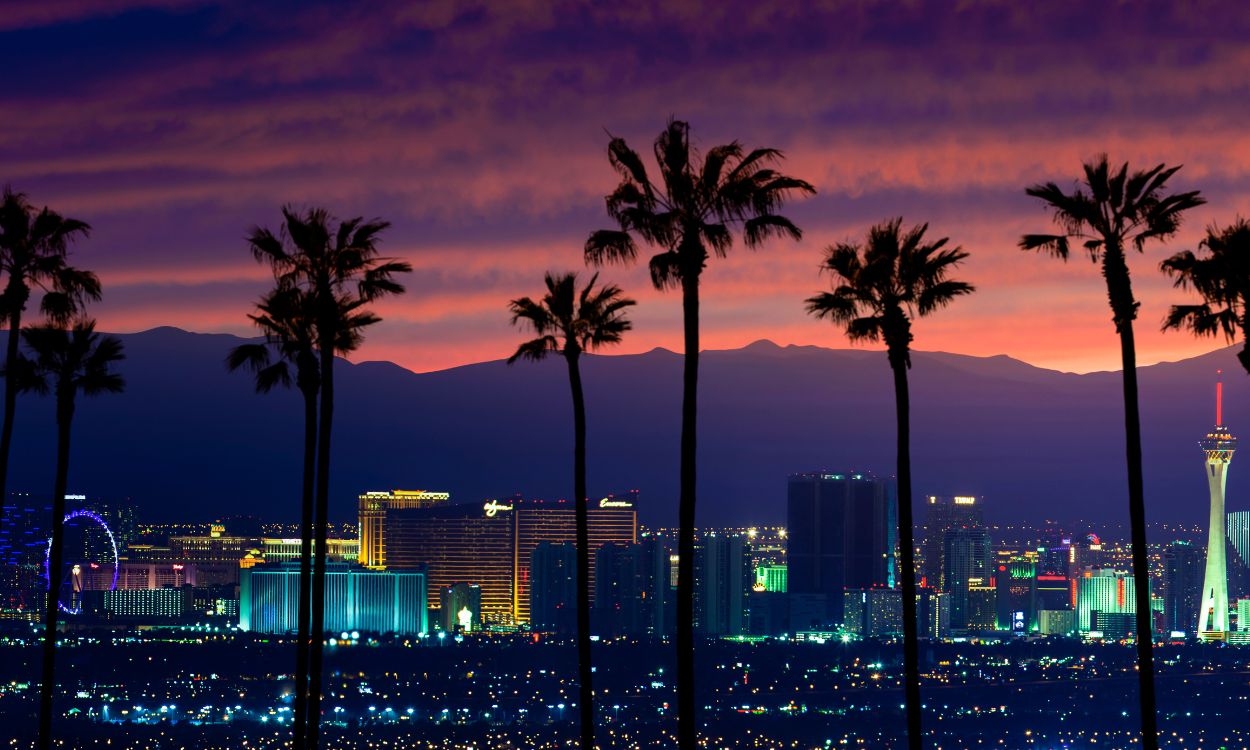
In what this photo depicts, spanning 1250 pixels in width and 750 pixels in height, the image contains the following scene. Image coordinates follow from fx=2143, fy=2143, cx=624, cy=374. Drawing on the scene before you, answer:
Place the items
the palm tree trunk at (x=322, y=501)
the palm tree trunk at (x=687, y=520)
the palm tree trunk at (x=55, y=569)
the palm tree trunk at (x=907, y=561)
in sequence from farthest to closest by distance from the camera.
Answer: the palm tree trunk at (x=55, y=569)
the palm tree trunk at (x=322, y=501)
the palm tree trunk at (x=907, y=561)
the palm tree trunk at (x=687, y=520)

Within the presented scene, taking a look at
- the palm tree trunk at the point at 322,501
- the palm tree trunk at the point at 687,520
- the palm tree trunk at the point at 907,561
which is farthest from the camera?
the palm tree trunk at the point at 322,501

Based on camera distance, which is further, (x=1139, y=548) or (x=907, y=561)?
(x=907, y=561)

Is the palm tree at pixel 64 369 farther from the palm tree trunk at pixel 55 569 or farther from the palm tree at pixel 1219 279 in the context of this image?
the palm tree at pixel 1219 279

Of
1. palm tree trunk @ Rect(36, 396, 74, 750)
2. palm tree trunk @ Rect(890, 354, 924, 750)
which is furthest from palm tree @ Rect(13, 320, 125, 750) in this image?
palm tree trunk @ Rect(890, 354, 924, 750)

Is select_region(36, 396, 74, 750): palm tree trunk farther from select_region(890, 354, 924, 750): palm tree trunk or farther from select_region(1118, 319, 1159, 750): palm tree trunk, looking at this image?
select_region(1118, 319, 1159, 750): palm tree trunk

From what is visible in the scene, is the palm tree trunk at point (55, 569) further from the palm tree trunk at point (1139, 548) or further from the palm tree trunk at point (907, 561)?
the palm tree trunk at point (1139, 548)

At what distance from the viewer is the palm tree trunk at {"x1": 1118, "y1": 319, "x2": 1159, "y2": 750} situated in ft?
121

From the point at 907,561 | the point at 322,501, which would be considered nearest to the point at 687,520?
the point at 907,561

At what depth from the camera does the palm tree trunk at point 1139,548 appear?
1451 inches

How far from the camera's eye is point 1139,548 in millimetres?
37375

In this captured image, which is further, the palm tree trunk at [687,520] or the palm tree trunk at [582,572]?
the palm tree trunk at [582,572]

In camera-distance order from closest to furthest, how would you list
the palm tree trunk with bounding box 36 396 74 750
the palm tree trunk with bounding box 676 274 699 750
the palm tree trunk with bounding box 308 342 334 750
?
the palm tree trunk with bounding box 676 274 699 750 → the palm tree trunk with bounding box 308 342 334 750 → the palm tree trunk with bounding box 36 396 74 750

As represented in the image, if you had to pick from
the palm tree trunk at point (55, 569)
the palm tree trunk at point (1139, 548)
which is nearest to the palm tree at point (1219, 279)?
the palm tree trunk at point (1139, 548)

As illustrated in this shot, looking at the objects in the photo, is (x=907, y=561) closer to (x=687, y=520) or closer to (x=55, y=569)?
(x=687, y=520)
